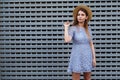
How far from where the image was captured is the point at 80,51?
5121mm

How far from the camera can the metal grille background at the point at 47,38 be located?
6.88 meters

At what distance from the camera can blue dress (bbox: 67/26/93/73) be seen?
512 cm

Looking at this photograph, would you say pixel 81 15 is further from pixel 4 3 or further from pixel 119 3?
pixel 4 3

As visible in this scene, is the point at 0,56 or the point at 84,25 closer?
the point at 84,25

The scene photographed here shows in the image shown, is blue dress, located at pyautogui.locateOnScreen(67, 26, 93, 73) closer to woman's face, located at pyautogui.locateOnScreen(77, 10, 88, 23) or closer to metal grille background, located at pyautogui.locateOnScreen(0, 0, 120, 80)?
woman's face, located at pyautogui.locateOnScreen(77, 10, 88, 23)

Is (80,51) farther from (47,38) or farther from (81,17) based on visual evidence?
(47,38)

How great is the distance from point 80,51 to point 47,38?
1.91m

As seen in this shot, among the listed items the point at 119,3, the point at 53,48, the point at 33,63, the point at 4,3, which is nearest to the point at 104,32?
the point at 119,3

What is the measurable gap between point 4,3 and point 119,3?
2.26m

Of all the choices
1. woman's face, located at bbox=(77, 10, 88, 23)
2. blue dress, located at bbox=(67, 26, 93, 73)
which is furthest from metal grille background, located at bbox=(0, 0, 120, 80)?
blue dress, located at bbox=(67, 26, 93, 73)

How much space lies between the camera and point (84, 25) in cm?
528

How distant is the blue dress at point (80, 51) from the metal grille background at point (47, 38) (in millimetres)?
1779

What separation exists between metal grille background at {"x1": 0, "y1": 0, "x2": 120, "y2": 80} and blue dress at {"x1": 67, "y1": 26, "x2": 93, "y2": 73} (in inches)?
70.0

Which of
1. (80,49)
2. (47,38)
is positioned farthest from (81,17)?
(47,38)
